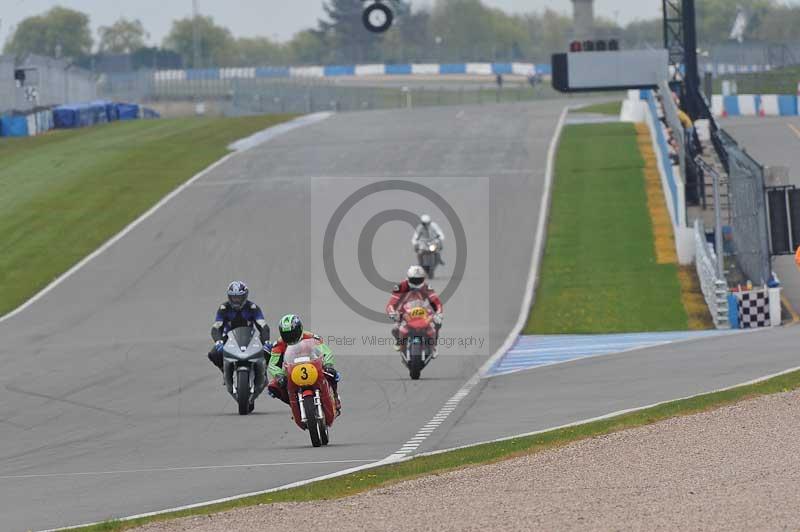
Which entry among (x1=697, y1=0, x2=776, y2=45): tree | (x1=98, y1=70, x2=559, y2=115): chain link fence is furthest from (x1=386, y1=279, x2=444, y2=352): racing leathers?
(x1=697, y1=0, x2=776, y2=45): tree

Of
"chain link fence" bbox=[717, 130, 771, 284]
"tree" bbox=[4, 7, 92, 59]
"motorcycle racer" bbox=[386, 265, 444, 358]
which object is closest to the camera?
"motorcycle racer" bbox=[386, 265, 444, 358]

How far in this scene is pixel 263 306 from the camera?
1234 inches

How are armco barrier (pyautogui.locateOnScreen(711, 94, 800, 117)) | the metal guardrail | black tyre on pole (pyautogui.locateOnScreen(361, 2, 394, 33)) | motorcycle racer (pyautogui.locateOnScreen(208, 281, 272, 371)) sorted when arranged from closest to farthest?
motorcycle racer (pyautogui.locateOnScreen(208, 281, 272, 371)) < the metal guardrail < black tyre on pole (pyautogui.locateOnScreen(361, 2, 394, 33)) < armco barrier (pyautogui.locateOnScreen(711, 94, 800, 117))

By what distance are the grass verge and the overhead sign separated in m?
33.6

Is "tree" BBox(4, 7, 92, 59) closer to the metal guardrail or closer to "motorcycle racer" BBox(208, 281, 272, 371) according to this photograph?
the metal guardrail

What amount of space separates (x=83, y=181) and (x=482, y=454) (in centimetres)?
3934

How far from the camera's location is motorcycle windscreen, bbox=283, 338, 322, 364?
600 inches

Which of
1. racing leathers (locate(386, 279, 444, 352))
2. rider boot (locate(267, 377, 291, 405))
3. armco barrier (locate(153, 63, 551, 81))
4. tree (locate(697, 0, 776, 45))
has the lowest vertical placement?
rider boot (locate(267, 377, 291, 405))

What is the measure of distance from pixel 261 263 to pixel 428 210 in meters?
8.65

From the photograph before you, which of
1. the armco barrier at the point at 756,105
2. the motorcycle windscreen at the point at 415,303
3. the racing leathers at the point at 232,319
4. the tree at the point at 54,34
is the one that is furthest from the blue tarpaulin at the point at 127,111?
the tree at the point at 54,34

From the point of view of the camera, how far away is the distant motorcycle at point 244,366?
60.5ft

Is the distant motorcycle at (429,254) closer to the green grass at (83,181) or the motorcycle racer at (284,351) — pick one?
the green grass at (83,181)

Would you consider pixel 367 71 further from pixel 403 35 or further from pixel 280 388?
pixel 280 388

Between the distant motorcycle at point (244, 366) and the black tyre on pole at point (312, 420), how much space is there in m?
3.18
